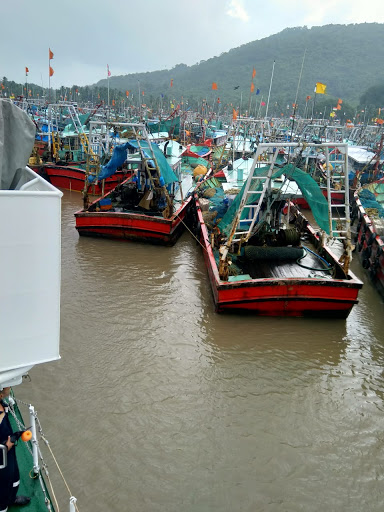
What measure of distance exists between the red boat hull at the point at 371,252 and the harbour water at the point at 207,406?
1491mm

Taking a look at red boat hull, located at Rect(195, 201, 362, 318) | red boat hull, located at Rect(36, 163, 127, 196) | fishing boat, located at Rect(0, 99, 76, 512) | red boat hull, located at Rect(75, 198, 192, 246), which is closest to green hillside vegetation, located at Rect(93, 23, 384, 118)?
red boat hull, located at Rect(36, 163, 127, 196)

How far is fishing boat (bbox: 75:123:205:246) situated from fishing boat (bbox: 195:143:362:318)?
1814mm

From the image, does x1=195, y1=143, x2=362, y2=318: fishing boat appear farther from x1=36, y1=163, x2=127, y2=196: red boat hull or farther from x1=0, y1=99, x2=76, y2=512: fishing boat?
x1=36, y1=163, x2=127, y2=196: red boat hull

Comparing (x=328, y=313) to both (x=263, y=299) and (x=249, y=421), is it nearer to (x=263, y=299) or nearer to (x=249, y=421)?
(x=263, y=299)

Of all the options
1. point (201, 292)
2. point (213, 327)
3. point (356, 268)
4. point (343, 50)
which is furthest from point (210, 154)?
point (343, 50)

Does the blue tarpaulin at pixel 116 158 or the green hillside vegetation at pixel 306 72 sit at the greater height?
the green hillside vegetation at pixel 306 72

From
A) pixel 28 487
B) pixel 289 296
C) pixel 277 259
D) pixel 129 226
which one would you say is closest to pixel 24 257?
pixel 28 487

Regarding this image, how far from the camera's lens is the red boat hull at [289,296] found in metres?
8.13

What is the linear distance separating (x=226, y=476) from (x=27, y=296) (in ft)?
12.8

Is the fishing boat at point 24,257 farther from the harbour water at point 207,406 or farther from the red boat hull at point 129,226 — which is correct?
the red boat hull at point 129,226

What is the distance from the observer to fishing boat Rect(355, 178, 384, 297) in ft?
36.1

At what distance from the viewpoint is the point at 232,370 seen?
22.9 ft

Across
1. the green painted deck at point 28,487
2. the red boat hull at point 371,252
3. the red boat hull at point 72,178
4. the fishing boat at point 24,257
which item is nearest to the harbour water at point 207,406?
the green painted deck at point 28,487

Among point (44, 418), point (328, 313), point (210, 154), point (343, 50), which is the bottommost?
point (44, 418)
